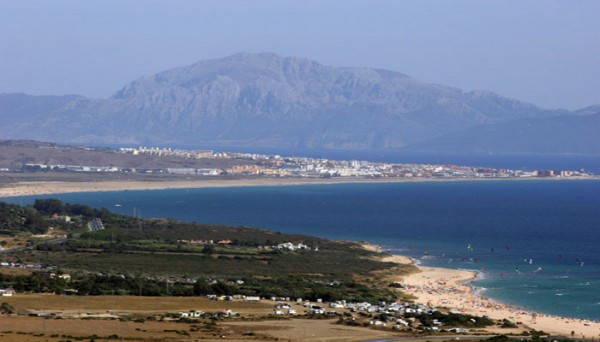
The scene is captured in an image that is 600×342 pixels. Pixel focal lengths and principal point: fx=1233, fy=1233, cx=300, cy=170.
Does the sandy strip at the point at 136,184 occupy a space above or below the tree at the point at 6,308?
above

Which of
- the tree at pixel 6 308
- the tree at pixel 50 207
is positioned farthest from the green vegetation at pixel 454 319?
the tree at pixel 50 207

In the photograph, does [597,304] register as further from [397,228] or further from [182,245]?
[397,228]

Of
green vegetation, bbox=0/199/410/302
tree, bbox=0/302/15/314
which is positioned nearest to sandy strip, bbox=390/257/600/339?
green vegetation, bbox=0/199/410/302

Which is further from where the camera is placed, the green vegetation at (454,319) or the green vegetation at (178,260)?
the green vegetation at (178,260)

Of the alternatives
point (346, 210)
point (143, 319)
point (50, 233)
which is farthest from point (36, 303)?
point (346, 210)

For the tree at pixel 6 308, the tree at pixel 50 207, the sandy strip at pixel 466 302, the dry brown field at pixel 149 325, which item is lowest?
the sandy strip at pixel 466 302

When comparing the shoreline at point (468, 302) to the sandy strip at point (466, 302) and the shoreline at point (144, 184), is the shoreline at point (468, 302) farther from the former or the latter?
the shoreline at point (144, 184)

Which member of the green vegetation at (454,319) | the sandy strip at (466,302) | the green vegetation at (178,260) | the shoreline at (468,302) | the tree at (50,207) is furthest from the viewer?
the tree at (50,207)
